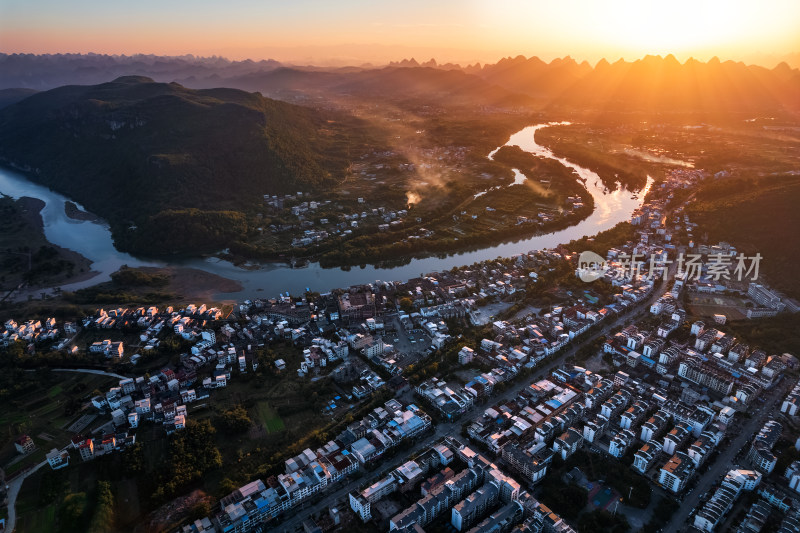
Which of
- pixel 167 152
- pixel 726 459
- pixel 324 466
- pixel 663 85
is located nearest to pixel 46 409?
pixel 324 466

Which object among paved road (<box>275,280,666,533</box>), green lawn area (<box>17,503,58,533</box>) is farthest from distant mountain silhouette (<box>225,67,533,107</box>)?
green lawn area (<box>17,503,58,533</box>)

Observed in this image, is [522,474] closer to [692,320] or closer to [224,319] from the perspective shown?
[692,320]

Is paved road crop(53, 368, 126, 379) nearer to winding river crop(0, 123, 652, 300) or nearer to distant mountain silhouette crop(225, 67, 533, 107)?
winding river crop(0, 123, 652, 300)

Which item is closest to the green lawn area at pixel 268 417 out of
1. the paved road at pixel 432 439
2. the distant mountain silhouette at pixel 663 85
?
the paved road at pixel 432 439

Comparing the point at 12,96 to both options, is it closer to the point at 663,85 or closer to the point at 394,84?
the point at 394,84

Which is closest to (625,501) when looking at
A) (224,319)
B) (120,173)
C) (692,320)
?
(692,320)

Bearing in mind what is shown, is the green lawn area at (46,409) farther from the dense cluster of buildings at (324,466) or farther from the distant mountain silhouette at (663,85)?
the distant mountain silhouette at (663,85)
